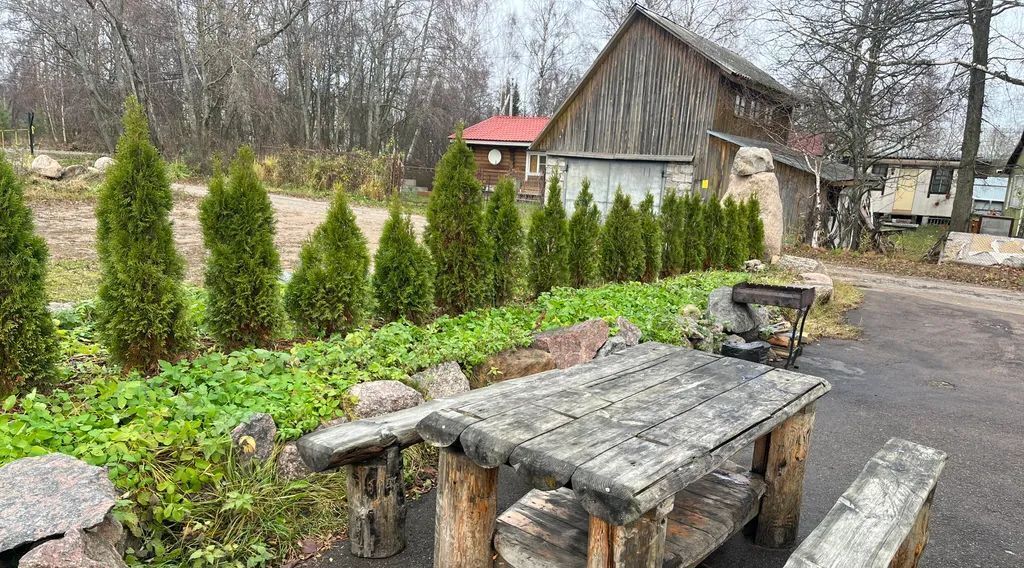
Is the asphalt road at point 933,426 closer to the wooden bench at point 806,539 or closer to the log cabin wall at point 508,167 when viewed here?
the wooden bench at point 806,539

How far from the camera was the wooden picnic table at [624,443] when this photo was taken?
185cm

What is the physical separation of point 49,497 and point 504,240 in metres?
4.02

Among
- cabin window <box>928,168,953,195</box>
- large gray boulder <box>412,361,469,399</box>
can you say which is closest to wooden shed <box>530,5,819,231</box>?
large gray boulder <box>412,361,469,399</box>

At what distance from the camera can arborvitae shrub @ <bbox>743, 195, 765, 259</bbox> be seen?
408 inches

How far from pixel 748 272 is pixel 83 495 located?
9.28 metres

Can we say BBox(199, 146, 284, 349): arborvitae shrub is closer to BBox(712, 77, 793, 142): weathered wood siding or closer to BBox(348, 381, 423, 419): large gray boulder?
BBox(348, 381, 423, 419): large gray boulder

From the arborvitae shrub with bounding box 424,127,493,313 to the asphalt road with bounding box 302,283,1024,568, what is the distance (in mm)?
1925

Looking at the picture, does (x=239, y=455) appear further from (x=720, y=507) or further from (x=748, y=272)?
(x=748, y=272)

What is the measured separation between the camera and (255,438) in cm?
285

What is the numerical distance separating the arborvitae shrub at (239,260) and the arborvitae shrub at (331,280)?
0.30 metres

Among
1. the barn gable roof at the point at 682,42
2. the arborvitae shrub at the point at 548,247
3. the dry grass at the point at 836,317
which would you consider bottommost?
the dry grass at the point at 836,317

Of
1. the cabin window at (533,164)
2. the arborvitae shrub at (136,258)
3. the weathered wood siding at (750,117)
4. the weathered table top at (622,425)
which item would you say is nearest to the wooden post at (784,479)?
the weathered table top at (622,425)

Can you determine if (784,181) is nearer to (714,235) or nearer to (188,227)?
(714,235)

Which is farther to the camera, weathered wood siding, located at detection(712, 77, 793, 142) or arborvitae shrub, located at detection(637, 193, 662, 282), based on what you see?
weathered wood siding, located at detection(712, 77, 793, 142)
